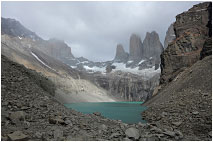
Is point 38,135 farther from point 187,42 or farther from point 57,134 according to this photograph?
point 187,42

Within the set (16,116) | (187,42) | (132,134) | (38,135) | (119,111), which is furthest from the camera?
(187,42)

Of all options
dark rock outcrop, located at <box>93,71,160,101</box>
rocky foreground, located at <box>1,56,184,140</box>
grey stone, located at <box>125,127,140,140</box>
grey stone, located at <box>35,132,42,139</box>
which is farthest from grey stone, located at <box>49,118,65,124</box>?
dark rock outcrop, located at <box>93,71,160,101</box>

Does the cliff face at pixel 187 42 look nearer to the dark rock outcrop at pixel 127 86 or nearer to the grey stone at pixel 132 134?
the grey stone at pixel 132 134

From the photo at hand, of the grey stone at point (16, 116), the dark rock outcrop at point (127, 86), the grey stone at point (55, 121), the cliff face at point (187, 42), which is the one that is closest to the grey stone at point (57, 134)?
the grey stone at point (55, 121)

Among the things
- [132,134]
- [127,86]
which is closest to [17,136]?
[132,134]

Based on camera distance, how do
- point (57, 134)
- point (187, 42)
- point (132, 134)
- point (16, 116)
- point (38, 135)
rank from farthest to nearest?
point (187, 42) → point (132, 134) → point (16, 116) → point (57, 134) → point (38, 135)

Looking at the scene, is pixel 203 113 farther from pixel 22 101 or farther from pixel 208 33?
pixel 208 33

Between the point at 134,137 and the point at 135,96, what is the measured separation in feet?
591

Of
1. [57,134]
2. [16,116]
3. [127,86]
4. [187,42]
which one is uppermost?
[187,42]

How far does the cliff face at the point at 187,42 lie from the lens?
166ft

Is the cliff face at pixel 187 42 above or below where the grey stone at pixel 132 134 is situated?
above

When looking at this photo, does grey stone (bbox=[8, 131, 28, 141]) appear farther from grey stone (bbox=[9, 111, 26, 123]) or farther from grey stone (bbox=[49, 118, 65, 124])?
grey stone (bbox=[49, 118, 65, 124])

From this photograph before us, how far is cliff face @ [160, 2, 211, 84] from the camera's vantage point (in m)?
50.5

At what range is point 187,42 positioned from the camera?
173ft
